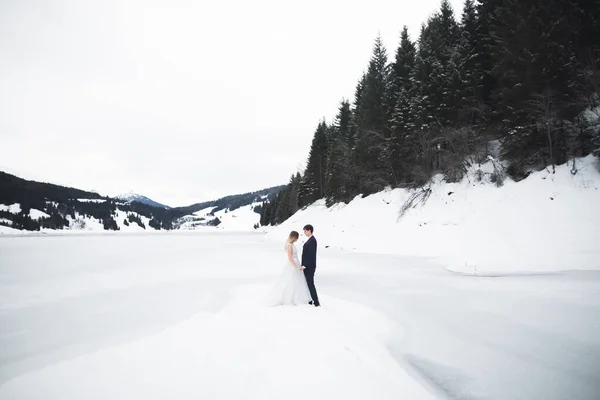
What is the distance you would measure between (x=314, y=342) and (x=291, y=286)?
223cm

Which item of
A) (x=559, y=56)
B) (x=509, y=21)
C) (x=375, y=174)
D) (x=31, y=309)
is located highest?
(x=509, y=21)

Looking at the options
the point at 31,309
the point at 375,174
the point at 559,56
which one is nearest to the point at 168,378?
the point at 31,309

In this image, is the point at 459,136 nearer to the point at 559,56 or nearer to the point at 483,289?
the point at 559,56

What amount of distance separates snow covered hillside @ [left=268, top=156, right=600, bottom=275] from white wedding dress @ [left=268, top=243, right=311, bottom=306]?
778 centimetres

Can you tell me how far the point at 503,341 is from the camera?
15.4 ft

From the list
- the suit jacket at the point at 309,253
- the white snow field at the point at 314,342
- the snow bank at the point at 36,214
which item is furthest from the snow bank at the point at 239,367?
the snow bank at the point at 36,214

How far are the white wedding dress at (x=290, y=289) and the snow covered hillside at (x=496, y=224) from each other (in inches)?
306

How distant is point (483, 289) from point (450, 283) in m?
1.06

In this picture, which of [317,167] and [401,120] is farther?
[317,167]

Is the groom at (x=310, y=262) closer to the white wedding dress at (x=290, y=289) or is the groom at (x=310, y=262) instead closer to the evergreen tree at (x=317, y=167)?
the white wedding dress at (x=290, y=289)

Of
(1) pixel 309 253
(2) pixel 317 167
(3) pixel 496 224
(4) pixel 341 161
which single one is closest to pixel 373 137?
(4) pixel 341 161

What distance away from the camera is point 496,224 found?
13922mm

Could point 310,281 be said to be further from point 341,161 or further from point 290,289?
point 341,161

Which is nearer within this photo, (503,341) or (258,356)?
(258,356)
